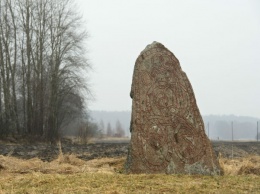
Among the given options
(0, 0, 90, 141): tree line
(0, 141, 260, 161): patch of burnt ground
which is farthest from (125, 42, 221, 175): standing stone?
(0, 0, 90, 141): tree line

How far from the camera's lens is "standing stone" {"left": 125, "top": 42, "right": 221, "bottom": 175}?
8242mm

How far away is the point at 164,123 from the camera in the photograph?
27.9 feet

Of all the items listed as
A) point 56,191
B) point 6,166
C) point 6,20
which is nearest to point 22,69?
point 6,20

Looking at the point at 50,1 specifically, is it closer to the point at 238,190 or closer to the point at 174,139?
the point at 174,139

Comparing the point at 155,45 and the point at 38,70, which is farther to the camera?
the point at 38,70

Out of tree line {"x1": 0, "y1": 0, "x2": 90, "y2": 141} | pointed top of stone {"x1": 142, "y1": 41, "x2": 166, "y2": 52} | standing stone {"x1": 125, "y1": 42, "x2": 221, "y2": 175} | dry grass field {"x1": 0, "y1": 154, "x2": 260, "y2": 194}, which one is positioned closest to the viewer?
dry grass field {"x1": 0, "y1": 154, "x2": 260, "y2": 194}

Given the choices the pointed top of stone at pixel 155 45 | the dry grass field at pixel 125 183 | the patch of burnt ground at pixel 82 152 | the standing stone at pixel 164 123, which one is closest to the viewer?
the dry grass field at pixel 125 183

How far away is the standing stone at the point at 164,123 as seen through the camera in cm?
824

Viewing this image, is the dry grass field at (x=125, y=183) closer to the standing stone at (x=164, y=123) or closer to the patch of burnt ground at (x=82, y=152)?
the standing stone at (x=164, y=123)

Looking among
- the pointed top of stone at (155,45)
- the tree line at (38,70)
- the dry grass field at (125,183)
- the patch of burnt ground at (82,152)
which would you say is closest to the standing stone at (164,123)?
the pointed top of stone at (155,45)

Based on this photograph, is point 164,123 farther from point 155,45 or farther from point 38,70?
point 38,70

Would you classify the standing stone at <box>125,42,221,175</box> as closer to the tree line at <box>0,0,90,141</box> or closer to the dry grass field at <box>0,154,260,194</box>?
the dry grass field at <box>0,154,260,194</box>

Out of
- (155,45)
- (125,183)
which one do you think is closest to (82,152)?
(155,45)

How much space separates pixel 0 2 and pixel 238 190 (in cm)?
3199
